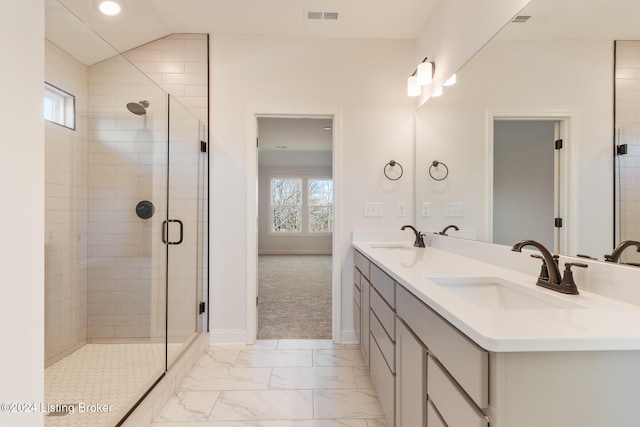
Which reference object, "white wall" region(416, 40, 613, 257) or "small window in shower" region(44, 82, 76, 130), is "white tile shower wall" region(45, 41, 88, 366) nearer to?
"small window in shower" region(44, 82, 76, 130)

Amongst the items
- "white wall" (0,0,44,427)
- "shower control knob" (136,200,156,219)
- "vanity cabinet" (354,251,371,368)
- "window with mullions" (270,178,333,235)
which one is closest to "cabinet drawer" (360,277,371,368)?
"vanity cabinet" (354,251,371,368)

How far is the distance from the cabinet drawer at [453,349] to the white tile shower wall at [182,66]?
232 cm

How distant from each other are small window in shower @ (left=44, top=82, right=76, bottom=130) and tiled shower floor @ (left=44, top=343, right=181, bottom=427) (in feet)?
5.20

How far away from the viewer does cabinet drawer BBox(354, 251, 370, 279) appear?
1.97m

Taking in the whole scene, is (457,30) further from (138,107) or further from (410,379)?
(138,107)

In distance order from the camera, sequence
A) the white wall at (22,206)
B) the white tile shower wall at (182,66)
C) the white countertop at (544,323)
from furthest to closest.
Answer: the white tile shower wall at (182,66) < the white wall at (22,206) < the white countertop at (544,323)

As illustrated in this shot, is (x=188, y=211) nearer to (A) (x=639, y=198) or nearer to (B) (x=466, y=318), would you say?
(B) (x=466, y=318)

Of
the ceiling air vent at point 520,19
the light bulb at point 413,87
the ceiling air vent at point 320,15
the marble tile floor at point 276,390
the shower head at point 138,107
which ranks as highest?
the ceiling air vent at point 320,15

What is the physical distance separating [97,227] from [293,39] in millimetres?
2255

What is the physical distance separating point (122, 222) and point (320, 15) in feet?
7.49

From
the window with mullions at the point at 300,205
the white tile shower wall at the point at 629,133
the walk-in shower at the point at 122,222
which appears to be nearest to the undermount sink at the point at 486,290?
the white tile shower wall at the point at 629,133

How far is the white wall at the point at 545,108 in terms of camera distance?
1.00 metres

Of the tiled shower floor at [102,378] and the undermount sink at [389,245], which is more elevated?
the undermount sink at [389,245]

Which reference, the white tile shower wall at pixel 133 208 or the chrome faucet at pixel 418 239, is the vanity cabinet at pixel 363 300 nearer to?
the chrome faucet at pixel 418 239
